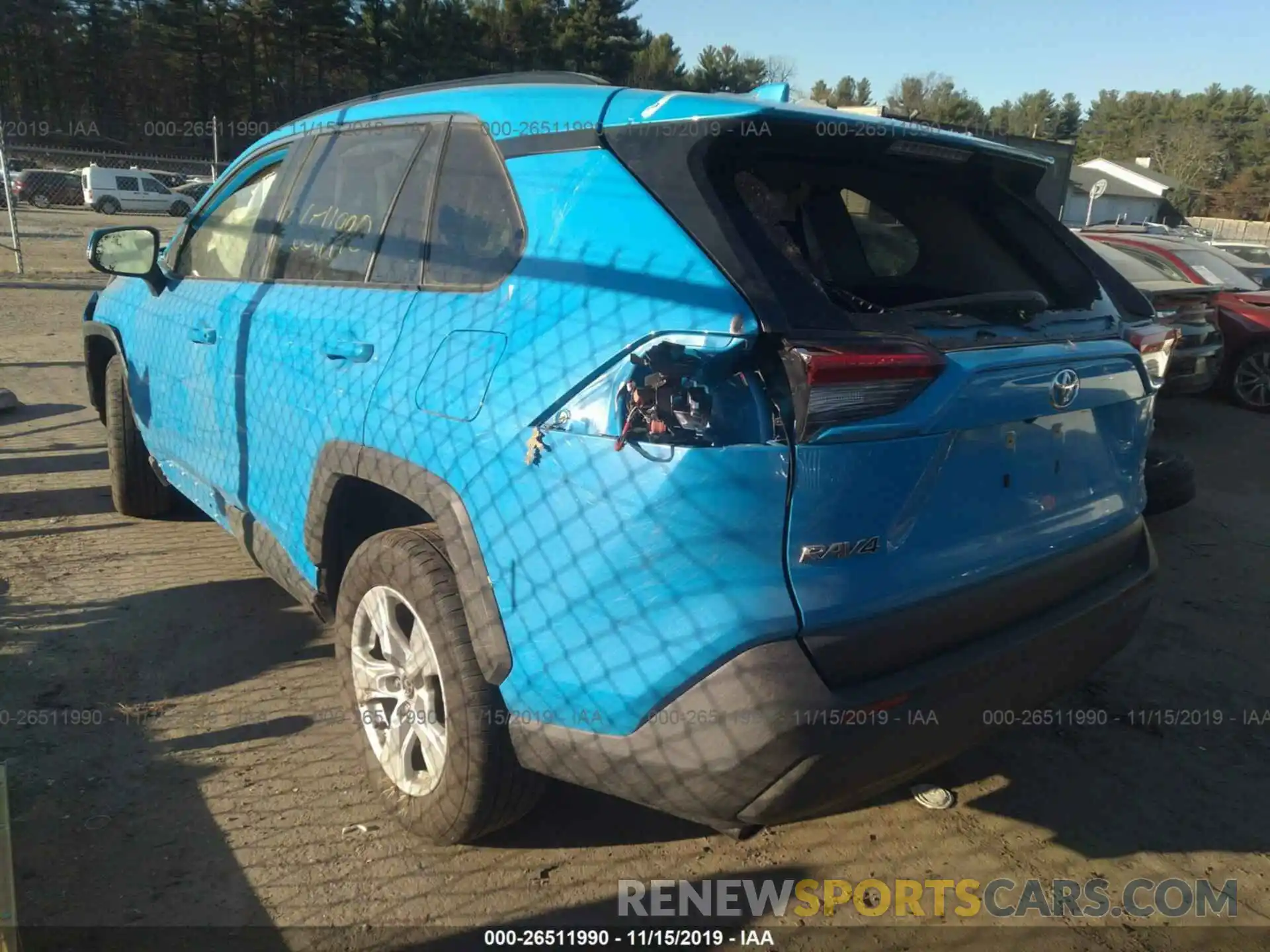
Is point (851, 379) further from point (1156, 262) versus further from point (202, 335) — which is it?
point (1156, 262)

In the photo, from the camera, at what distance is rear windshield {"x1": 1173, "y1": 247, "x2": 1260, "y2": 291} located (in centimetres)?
941

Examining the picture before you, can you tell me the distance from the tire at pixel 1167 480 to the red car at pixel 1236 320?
4819mm

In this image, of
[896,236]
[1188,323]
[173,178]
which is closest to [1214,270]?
[1188,323]

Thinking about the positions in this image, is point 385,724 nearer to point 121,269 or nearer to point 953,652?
point 953,652

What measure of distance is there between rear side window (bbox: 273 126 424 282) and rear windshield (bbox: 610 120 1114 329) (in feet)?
3.65

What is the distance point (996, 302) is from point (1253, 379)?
30.5ft

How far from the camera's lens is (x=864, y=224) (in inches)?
117

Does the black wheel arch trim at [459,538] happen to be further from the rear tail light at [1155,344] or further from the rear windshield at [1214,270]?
the rear windshield at [1214,270]

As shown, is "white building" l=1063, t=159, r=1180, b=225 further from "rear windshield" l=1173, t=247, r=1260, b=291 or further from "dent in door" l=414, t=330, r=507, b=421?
"dent in door" l=414, t=330, r=507, b=421

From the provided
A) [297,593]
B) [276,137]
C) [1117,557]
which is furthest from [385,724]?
[276,137]

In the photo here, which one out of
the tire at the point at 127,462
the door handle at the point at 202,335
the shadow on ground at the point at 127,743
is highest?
the door handle at the point at 202,335

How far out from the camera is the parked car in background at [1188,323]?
27.7 feet

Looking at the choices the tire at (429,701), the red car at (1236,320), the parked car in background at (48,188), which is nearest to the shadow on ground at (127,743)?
the tire at (429,701)

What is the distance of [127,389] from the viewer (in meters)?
4.64
